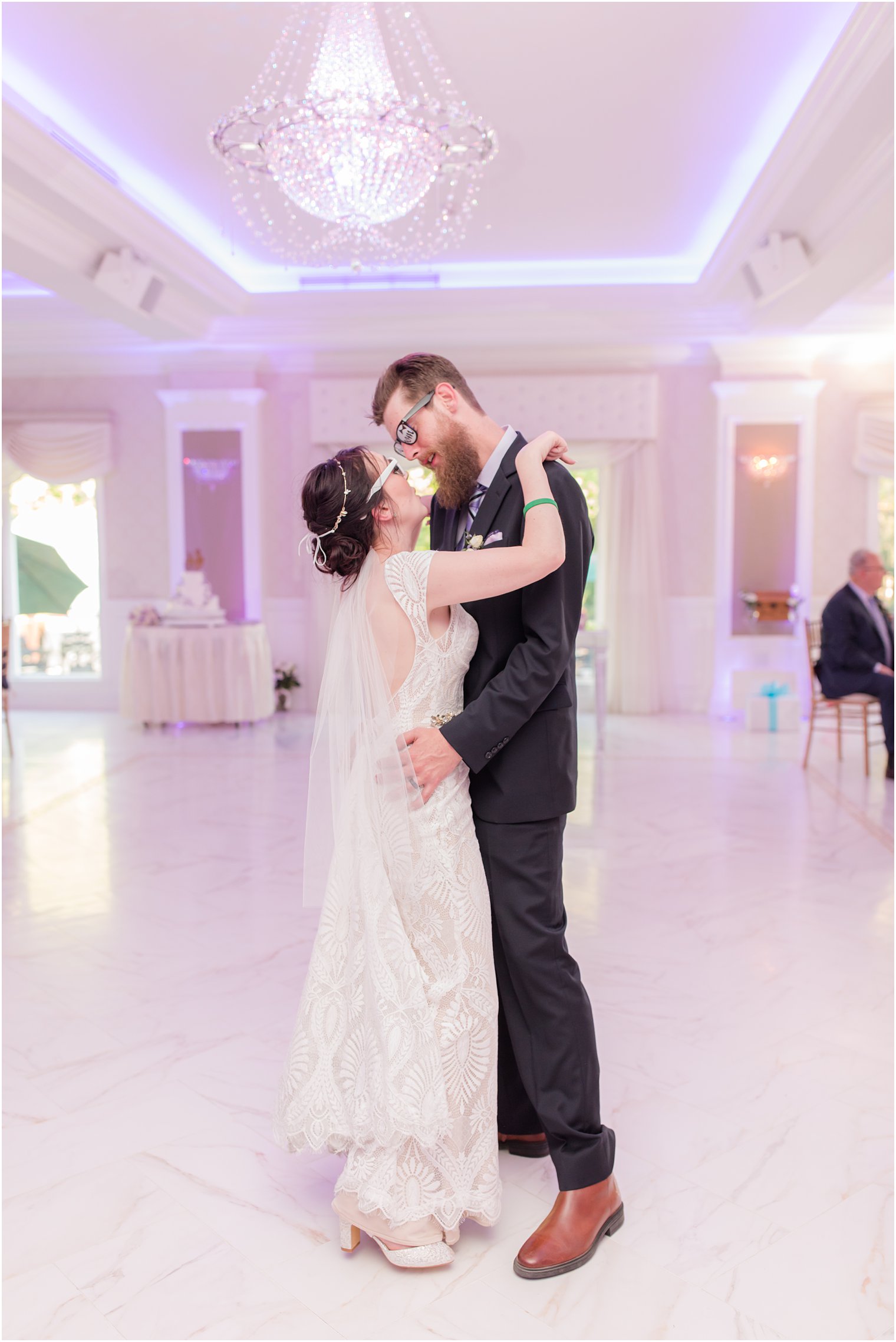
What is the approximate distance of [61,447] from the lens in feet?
31.1

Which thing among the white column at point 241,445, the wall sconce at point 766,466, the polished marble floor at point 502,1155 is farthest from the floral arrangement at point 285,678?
the wall sconce at point 766,466

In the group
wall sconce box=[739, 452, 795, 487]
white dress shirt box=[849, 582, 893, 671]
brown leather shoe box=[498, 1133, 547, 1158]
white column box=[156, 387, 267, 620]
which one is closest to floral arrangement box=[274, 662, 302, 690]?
white column box=[156, 387, 267, 620]

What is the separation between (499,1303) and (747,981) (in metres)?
1.65

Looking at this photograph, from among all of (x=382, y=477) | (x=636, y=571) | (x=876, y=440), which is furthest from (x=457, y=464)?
(x=876, y=440)

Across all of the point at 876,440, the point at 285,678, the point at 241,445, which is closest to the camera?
the point at 876,440

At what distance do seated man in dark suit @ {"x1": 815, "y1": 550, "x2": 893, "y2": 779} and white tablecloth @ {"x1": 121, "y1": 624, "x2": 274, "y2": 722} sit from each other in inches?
178

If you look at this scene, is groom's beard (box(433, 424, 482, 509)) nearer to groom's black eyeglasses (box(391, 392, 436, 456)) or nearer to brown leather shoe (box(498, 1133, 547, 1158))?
groom's black eyeglasses (box(391, 392, 436, 456))

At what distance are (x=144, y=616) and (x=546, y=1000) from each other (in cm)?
710

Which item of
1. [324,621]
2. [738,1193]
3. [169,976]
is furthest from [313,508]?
[324,621]

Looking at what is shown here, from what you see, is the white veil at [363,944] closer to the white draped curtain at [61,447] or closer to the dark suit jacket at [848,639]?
the dark suit jacket at [848,639]

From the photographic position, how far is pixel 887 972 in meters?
3.22

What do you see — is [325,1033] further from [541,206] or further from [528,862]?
[541,206]

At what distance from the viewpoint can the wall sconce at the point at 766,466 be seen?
29.3 feet

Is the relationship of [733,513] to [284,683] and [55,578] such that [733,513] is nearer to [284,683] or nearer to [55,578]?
[284,683]
